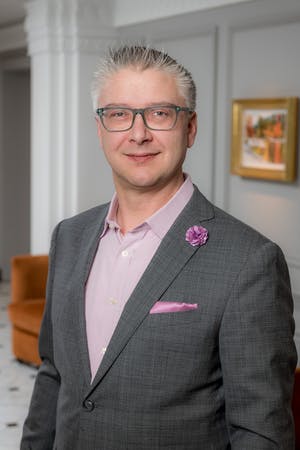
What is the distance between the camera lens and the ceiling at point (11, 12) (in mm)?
7879

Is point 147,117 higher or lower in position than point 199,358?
higher

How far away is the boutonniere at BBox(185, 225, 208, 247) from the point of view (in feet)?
5.53

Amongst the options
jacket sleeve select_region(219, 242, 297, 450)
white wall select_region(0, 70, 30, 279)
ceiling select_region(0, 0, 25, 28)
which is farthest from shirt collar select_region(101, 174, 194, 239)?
white wall select_region(0, 70, 30, 279)

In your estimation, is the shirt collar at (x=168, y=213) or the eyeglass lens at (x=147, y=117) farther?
the shirt collar at (x=168, y=213)

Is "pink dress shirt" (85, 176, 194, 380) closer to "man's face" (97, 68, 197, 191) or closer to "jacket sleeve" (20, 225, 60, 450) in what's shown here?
"man's face" (97, 68, 197, 191)

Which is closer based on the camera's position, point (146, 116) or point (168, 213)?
point (146, 116)

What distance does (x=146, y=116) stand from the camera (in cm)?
165

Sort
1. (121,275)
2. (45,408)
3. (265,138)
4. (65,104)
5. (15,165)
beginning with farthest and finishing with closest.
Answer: (15,165) < (65,104) < (265,138) < (45,408) < (121,275)

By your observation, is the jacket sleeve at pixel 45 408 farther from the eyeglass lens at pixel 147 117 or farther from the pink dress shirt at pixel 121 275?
the eyeglass lens at pixel 147 117

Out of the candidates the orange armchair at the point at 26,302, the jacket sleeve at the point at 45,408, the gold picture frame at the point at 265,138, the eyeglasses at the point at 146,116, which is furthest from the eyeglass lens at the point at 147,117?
the orange armchair at the point at 26,302

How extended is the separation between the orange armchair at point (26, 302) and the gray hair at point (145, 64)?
5.12 m

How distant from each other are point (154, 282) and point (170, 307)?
2.8 inches

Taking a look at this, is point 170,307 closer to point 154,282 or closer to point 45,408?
point 154,282

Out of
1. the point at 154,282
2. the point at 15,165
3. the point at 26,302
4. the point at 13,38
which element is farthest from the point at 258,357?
the point at 15,165
